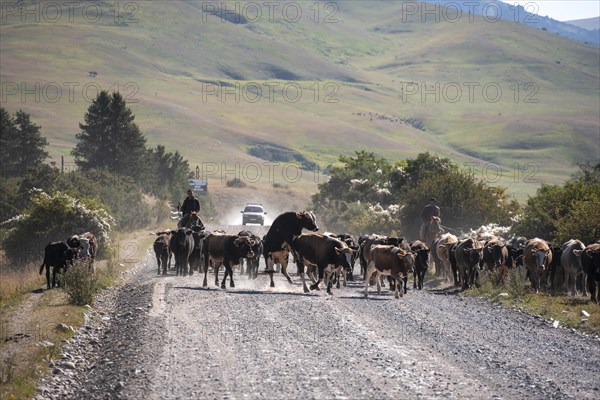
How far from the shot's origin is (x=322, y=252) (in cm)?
2816

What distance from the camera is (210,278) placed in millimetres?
32625

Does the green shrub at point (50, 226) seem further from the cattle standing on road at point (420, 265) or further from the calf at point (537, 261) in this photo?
the calf at point (537, 261)

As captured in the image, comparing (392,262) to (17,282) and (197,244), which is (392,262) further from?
(17,282)

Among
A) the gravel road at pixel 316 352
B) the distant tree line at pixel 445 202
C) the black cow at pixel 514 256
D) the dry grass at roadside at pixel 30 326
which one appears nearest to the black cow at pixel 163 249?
the dry grass at roadside at pixel 30 326

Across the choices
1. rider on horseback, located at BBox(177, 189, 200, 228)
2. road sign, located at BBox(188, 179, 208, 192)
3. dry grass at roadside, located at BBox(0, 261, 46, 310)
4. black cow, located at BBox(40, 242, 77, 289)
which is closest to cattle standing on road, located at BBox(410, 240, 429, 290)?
rider on horseback, located at BBox(177, 189, 200, 228)

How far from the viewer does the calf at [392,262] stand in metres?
27.3

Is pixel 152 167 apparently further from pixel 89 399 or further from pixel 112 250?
pixel 89 399

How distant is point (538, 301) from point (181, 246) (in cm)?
1268

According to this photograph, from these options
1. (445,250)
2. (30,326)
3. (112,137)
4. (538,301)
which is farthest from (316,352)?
(112,137)

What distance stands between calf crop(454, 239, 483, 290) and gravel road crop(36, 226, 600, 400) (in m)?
5.09

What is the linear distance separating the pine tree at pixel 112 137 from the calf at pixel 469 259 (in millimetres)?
64390

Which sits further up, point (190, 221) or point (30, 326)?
point (190, 221)

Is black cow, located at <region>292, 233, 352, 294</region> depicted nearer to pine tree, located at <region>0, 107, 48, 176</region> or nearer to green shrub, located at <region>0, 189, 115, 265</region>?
green shrub, located at <region>0, 189, 115, 265</region>

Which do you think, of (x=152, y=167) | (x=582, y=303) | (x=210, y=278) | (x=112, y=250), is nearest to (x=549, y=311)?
(x=582, y=303)
